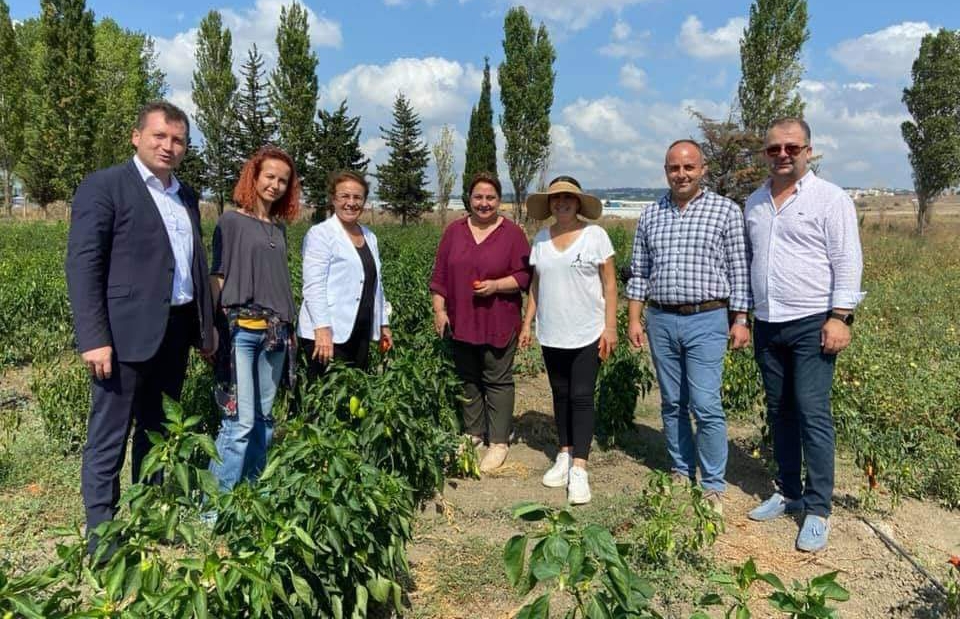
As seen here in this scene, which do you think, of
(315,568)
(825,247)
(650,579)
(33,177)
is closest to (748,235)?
(825,247)

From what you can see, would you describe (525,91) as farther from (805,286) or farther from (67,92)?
(805,286)

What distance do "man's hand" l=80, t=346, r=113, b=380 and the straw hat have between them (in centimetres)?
203

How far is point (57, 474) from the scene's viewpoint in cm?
349

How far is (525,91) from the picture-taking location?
92.2ft

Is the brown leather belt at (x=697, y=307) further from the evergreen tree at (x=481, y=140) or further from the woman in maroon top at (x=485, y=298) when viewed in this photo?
the evergreen tree at (x=481, y=140)

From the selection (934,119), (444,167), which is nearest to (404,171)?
(444,167)

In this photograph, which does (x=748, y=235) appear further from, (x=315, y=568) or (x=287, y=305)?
(x=315, y=568)

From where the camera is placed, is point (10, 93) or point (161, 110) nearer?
point (161, 110)

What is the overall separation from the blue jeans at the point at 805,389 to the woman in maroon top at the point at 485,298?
1.28m

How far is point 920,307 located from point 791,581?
7.10 meters

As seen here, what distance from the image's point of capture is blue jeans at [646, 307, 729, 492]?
3.11 meters

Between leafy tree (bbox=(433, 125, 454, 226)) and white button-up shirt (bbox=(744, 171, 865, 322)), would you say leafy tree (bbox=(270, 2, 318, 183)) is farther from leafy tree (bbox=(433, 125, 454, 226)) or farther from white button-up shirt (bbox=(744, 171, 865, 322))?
white button-up shirt (bbox=(744, 171, 865, 322))

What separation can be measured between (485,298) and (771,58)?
18.3 metres

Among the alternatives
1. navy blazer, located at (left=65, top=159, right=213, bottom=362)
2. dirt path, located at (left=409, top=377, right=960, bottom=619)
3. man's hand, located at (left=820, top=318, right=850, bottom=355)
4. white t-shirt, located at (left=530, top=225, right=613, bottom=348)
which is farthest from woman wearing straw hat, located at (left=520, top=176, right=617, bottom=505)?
navy blazer, located at (left=65, top=159, right=213, bottom=362)
